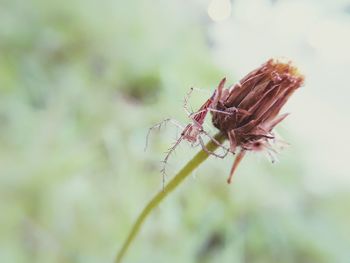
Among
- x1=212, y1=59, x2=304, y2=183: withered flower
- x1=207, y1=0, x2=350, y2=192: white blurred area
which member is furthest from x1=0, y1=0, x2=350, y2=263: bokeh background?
x1=212, y1=59, x2=304, y2=183: withered flower

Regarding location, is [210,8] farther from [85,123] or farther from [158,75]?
[85,123]

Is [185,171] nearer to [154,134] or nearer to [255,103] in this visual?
[255,103]

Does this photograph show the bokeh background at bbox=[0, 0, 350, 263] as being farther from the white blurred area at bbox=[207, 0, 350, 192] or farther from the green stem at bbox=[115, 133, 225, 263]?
the green stem at bbox=[115, 133, 225, 263]

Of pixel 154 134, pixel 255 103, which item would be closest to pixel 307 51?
pixel 154 134

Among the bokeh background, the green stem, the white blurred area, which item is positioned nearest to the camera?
the green stem

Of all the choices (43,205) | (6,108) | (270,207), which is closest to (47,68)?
(6,108)

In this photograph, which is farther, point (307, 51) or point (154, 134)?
point (307, 51)
